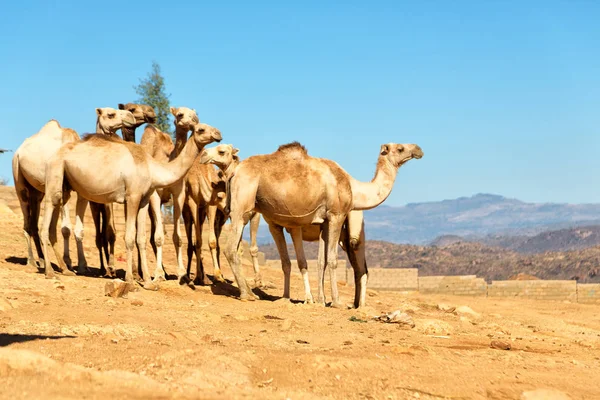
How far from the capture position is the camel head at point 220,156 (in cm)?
1462

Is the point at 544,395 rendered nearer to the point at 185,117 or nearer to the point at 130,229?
the point at 130,229

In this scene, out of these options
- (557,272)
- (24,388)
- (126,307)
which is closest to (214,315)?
(126,307)

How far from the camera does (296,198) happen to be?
14164mm

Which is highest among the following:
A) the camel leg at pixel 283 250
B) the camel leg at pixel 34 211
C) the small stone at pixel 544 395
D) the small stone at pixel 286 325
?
the camel leg at pixel 34 211

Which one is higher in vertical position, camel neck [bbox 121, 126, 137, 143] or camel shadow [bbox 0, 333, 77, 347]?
camel neck [bbox 121, 126, 137, 143]

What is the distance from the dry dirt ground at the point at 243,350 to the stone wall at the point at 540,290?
478 inches

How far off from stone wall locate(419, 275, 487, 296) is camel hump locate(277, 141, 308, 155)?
1498 cm

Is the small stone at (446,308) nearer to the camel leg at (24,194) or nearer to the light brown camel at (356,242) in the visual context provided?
the light brown camel at (356,242)

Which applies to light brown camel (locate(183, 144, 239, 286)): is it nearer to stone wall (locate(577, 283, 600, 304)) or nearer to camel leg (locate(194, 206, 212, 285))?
camel leg (locate(194, 206, 212, 285))

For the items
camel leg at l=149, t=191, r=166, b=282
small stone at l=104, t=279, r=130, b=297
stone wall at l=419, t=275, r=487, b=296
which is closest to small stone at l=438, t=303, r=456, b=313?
camel leg at l=149, t=191, r=166, b=282

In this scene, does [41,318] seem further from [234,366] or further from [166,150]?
[166,150]

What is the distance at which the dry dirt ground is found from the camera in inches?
283

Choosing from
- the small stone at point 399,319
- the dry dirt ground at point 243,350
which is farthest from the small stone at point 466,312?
the small stone at point 399,319

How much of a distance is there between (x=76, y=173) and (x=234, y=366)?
6.53m
